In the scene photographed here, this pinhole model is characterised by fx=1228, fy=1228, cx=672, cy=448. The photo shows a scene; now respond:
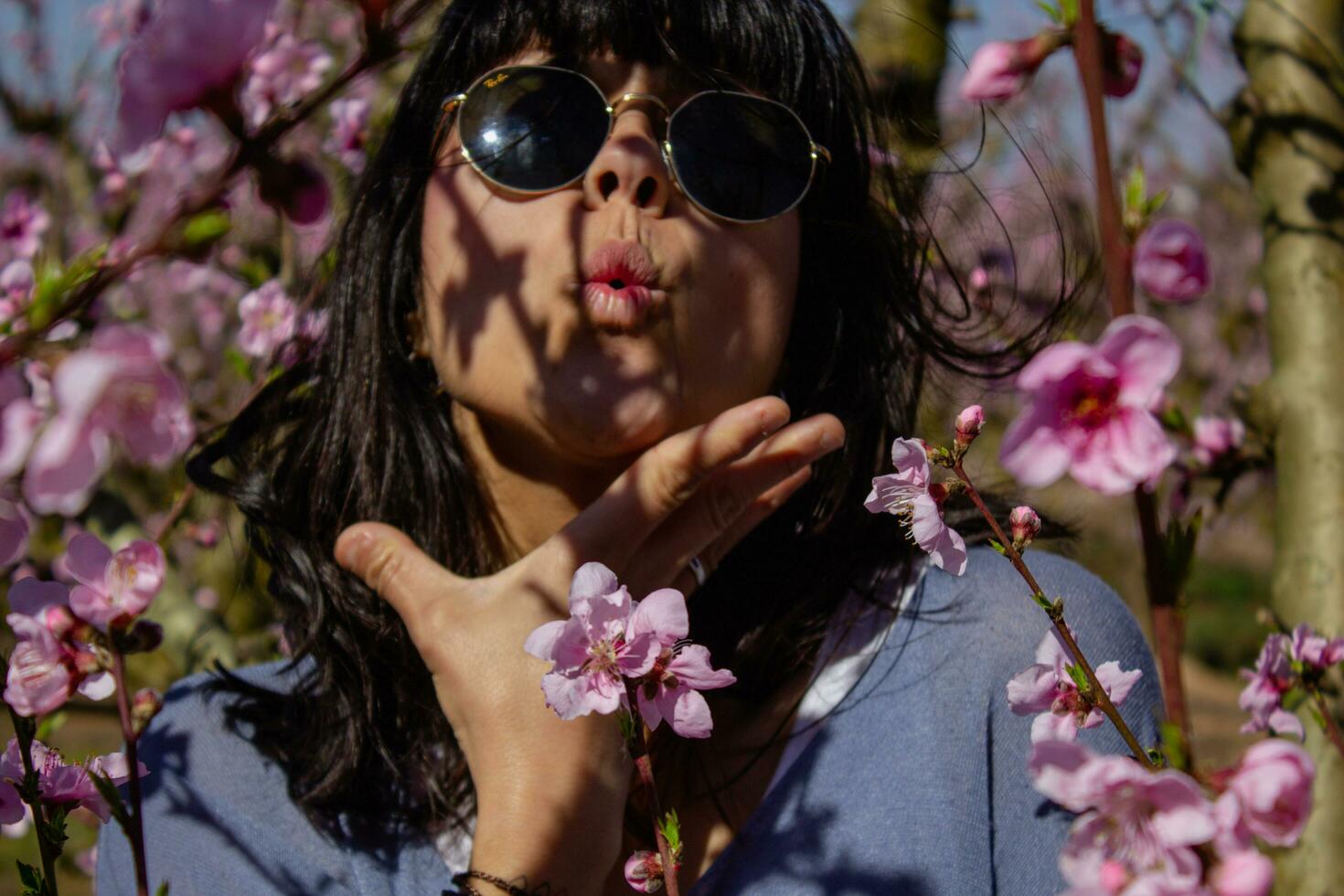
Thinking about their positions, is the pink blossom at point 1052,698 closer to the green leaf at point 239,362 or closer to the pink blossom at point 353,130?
the green leaf at point 239,362

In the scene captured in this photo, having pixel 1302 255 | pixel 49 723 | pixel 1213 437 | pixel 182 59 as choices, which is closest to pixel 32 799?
pixel 182 59

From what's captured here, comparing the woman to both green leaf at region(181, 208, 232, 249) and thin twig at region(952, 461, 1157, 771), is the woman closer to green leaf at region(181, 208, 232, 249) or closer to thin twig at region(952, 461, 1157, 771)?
thin twig at region(952, 461, 1157, 771)

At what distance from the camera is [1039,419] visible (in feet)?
2.52

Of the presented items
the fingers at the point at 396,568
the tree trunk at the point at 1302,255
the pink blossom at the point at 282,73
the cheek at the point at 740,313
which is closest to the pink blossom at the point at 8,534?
the fingers at the point at 396,568

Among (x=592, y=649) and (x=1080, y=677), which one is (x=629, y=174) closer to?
(x=592, y=649)

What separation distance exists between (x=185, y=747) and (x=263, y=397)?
0.57 m

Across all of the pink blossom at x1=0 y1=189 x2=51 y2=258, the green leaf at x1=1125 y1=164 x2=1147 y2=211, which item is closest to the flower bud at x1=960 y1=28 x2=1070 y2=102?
the green leaf at x1=1125 y1=164 x2=1147 y2=211

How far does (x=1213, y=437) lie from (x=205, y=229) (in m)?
1.88

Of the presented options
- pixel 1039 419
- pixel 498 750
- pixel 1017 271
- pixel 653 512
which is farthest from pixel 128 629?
pixel 1017 271

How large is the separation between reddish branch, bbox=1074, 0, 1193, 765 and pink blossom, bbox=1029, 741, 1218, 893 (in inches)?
10.5

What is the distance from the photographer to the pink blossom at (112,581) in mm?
935

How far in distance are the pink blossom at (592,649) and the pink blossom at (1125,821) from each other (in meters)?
0.36

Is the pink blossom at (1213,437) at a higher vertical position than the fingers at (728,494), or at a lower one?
lower

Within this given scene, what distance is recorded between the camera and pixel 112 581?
943mm
